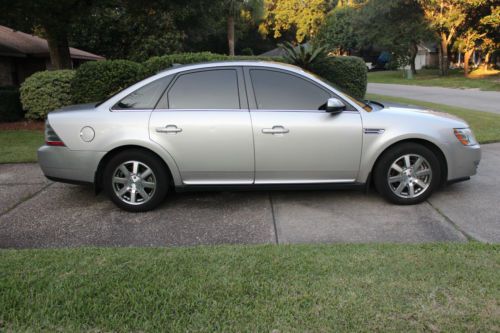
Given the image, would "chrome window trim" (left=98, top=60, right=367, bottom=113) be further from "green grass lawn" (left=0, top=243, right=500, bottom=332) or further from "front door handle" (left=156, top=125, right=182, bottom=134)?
"green grass lawn" (left=0, top=243, right=500, bottom=332)

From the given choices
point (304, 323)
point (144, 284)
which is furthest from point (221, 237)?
point (304, 323)

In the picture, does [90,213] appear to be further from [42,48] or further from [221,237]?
[42,48]

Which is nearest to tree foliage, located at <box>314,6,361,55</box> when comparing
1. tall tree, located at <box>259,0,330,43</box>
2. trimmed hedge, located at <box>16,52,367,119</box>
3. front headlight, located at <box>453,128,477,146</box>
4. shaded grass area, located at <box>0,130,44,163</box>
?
tall tree, located at <box>259,0,330,43</box>

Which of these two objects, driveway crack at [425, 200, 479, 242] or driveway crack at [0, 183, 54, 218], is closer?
driveway crack at [425, 200, 479, 242]

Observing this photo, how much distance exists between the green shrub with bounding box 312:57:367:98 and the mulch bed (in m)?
7.59

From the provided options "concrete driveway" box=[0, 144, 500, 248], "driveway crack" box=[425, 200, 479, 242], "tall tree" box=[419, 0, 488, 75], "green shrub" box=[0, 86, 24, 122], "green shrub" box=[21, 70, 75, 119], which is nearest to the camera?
"driveway crack" box=[425, 200, 479, 242]

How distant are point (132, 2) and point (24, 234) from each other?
12269mm

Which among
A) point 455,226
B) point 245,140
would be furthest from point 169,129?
point 455,226

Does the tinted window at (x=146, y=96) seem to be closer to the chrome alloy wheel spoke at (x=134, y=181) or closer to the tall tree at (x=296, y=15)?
the chrome alloy wheel spoke at (x=134, y=181)

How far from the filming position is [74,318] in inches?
111

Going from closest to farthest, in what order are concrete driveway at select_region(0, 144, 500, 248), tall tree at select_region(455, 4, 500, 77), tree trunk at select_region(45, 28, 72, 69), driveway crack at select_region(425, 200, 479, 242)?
driveway crack at select_region(425, 200, 479, 242) < concrete driveway at select_region(0, 144, 500, 248) < tree trunk at select_region(45, 28, 72, 69) < tall tree at select_region(455, 4, 500, 77)

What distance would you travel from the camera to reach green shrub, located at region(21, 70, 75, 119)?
11.2 metres

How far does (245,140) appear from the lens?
4.80m

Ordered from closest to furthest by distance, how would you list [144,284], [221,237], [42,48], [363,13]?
[144,284], [221,237], [42,48], [363,13]
